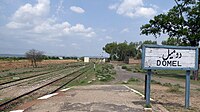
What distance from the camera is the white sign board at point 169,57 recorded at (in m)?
9.64

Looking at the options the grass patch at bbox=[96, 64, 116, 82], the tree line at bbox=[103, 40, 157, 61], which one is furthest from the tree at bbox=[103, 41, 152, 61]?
the grass patch at bbox=[96, 64, 116, 82]

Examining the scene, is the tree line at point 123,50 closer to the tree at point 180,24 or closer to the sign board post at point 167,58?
the tree at point 180,24

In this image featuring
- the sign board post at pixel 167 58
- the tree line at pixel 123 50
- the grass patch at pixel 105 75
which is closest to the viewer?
the sign board post at pixel 167 58

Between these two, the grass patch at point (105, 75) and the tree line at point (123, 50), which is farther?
the tree line at point (123, 50)

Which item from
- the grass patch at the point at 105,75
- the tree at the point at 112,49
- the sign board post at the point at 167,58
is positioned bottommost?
the grass patch at the point at 105,75

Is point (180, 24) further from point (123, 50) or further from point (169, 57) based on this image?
point (123, 50)

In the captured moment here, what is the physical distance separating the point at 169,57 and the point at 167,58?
8 cm

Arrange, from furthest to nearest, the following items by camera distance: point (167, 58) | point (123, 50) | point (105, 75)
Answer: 1. point (123, 50)
2. point (105, 75)
3. point (167, 58)

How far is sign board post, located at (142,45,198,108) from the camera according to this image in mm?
9617

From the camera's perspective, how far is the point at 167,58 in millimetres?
9773

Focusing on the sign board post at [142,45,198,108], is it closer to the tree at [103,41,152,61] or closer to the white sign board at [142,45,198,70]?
the white sign board at [142,45,198,70]

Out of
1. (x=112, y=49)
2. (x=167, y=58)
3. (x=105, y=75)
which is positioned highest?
(x=112, y=49)

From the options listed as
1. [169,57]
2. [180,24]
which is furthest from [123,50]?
[169,57]

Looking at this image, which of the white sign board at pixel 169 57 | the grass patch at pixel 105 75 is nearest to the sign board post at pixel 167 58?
the white sign board at pixel 169 57
